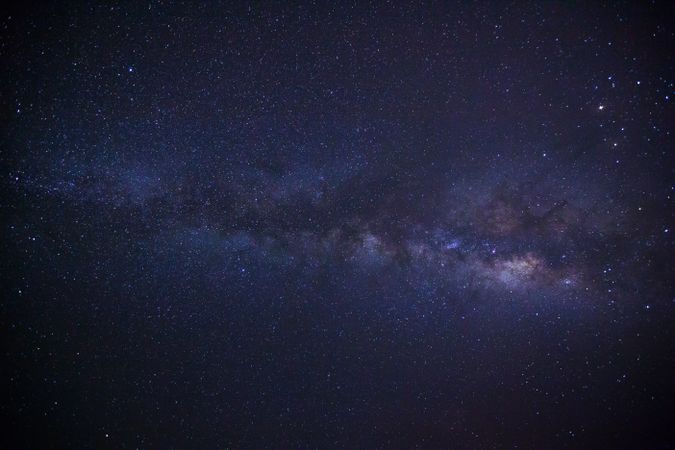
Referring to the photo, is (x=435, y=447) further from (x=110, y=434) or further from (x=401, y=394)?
(x=110, y=434)

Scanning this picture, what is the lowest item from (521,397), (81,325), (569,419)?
(569,419)

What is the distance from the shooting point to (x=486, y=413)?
654 centimetres

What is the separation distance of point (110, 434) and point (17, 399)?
1741mm

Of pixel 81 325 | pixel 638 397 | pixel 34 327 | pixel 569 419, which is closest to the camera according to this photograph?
pixel 34 327

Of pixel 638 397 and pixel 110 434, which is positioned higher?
pixel 638 397

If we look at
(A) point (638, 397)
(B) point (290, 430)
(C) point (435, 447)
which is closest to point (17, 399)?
(B) point (290, 430)

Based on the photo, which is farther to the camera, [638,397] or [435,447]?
[435,447]

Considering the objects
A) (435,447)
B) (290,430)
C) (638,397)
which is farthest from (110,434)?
(638,397)

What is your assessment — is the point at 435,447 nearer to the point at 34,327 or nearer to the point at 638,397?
the point at 638,397

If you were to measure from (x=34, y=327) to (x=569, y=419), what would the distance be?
34.5ft

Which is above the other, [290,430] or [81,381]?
[81,381]

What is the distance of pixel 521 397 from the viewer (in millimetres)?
6266

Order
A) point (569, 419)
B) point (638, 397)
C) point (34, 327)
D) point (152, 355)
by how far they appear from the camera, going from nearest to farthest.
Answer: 1. point (34, 327)
2. point (152, 355)
3. point (638, 397)
4. point (569, 419)

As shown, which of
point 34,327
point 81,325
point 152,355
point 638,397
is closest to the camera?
point 34,327
